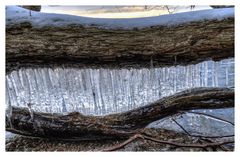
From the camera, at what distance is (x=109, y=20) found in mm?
1720

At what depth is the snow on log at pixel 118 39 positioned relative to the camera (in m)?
1.72

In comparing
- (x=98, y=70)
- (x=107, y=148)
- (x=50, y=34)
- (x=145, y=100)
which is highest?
(x=50, y=34)

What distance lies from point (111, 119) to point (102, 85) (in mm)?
136

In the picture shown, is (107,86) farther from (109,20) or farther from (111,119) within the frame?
(109,20)

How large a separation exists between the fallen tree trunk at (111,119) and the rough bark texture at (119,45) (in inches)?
5.4

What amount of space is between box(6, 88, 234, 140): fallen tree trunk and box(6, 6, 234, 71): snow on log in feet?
0.45

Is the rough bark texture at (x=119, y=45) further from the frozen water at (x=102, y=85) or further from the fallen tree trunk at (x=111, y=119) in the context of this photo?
the fallen tree trunk at (x=111, y=119)

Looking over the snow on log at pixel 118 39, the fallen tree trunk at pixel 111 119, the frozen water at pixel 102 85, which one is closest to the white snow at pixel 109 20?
the snow on log at pixel 118 39

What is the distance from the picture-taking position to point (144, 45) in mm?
1736

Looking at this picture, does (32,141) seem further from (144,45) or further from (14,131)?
(144,45)

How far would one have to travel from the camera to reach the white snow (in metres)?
1.71

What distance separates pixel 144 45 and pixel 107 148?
41 centimetres

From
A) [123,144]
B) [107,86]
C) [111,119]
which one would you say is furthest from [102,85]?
[123,144]
